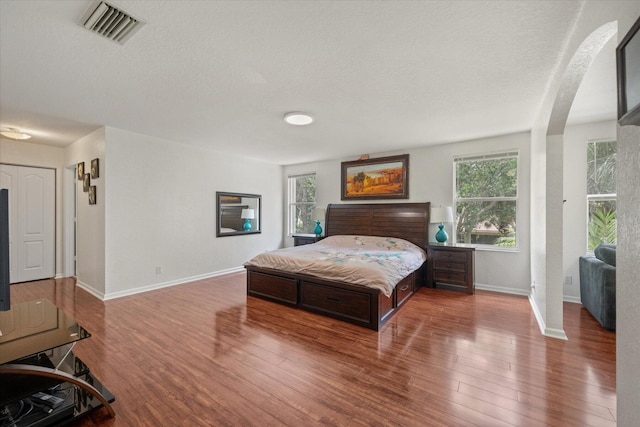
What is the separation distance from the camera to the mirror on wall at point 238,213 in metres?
5.50

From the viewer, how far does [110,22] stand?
1782 millimetres

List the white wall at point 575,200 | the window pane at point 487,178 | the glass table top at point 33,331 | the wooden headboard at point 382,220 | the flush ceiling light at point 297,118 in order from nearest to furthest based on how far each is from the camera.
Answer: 1. the glass table top at point 33,331
2. the flush ceiling light at point 297,118
3. the white wall at point 575,200
4. the window pane at point 487,178
5. the wooden headboard at point 382,220

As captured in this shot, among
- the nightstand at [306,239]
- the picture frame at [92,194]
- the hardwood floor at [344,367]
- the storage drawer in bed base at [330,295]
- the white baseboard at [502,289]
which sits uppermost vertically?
the picture frame at [92,194]

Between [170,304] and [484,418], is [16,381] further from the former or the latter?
[484,418]

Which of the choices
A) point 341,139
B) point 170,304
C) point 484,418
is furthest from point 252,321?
point 341,139

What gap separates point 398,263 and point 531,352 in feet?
4.93

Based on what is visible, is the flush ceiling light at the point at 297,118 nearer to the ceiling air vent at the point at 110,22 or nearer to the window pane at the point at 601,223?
the ceiling air vent at the point at 110,22

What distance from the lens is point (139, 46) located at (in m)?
2.03

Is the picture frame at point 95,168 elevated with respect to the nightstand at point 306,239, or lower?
elevated

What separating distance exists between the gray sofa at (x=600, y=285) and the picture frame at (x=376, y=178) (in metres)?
2.63

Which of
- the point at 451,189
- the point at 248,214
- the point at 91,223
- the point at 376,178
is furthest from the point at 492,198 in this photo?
the point at 91,223

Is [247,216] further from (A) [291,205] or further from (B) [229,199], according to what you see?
(A) [291,205]

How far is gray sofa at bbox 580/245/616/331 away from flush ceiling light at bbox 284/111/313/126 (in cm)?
367

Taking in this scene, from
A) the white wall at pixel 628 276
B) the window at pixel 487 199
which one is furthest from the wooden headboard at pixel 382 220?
the white wall at pixel 628 276
